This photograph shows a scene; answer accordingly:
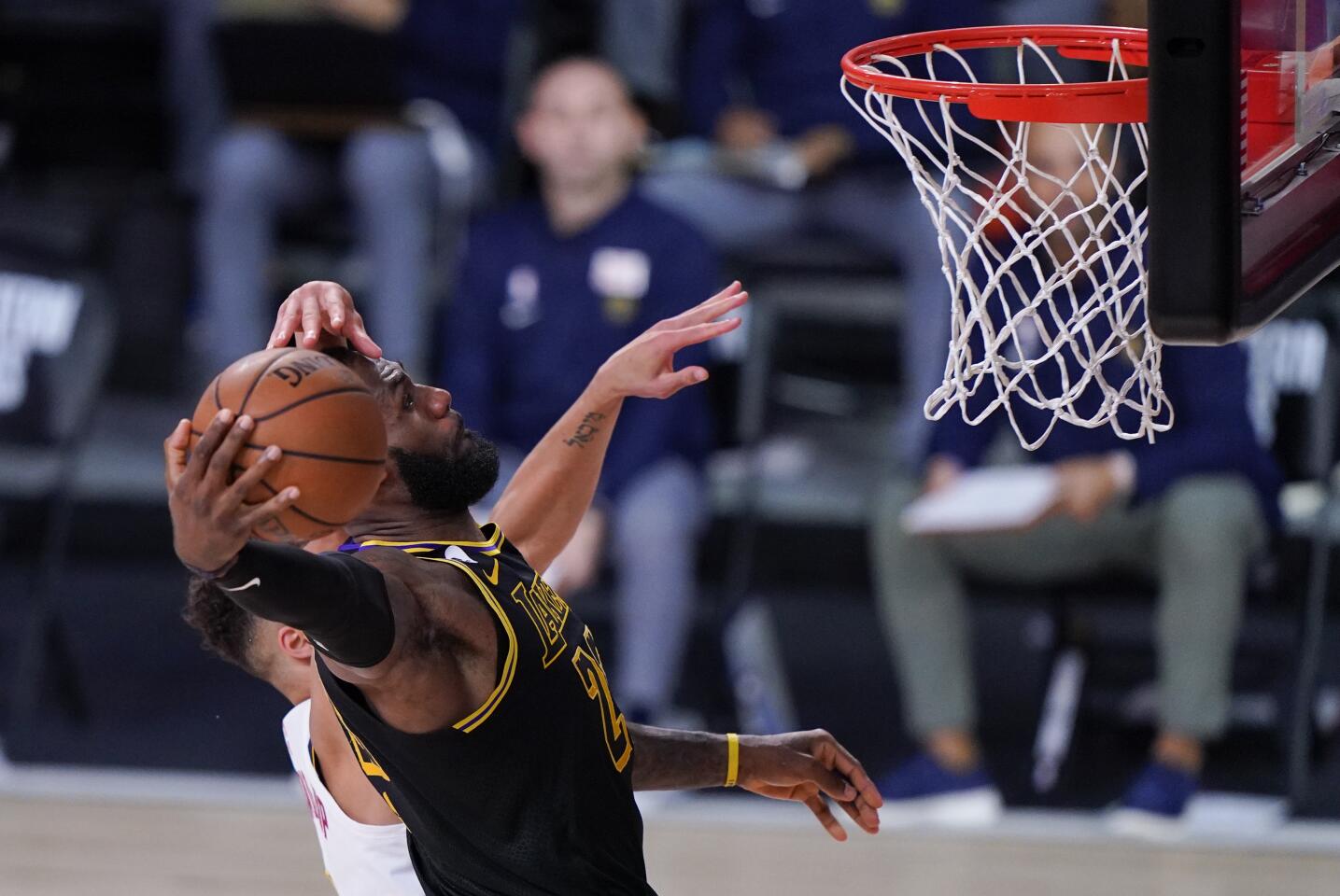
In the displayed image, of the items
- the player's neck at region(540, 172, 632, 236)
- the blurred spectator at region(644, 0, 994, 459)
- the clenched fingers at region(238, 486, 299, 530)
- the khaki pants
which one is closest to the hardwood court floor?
the khaki pants

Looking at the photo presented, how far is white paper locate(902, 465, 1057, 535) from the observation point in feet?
17.6

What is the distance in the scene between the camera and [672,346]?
2879 millimetres

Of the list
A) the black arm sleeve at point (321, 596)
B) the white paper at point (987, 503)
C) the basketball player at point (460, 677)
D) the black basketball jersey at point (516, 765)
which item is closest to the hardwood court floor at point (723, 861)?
the white paper at point (987, 503)

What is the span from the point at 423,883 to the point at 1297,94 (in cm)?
165

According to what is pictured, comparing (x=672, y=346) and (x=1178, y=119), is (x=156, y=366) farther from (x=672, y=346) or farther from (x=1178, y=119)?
(x=1178, y=119)

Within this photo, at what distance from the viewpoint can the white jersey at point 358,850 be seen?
2766 millimetres

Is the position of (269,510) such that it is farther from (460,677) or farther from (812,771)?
(812,771)

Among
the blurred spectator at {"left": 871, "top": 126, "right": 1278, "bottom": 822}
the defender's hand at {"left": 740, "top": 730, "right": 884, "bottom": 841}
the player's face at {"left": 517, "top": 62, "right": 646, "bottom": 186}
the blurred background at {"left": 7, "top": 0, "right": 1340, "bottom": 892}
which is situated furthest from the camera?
the player's face at {"left": 517, "top": 62, "right": 646, "bottom": 186}

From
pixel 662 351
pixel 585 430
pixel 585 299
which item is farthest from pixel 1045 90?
pixel 585 299

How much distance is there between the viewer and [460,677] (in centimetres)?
231

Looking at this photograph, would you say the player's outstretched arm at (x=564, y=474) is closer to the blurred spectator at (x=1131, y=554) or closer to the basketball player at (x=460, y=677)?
the basketball player at (x=460, y=677)

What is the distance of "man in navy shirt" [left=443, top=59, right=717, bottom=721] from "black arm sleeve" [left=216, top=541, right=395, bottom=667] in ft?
11.3

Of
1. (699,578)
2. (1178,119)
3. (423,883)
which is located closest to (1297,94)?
(1178,119)

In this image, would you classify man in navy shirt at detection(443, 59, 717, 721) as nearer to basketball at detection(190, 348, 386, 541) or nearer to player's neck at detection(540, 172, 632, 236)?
player's neck at detection(540, 172, 632, 236)
